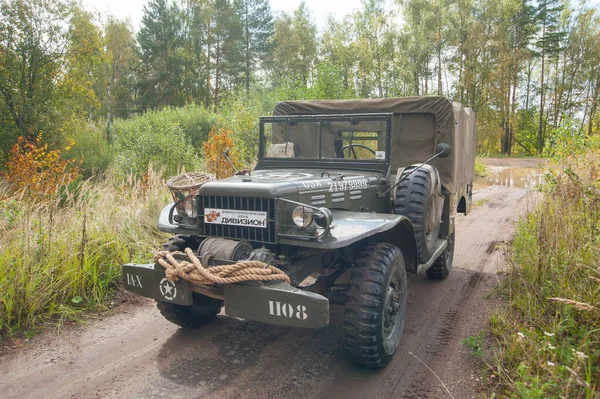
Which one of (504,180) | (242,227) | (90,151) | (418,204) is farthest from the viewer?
(504,180)

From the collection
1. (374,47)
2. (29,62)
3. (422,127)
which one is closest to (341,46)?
(374,47)

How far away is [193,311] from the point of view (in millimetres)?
4129

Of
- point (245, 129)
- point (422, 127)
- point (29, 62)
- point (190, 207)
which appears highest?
point (29, 62)

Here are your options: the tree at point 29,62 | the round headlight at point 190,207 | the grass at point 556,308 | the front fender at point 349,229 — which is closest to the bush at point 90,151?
the tree at point 29,62

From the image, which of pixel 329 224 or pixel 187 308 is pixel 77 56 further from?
pixel 329 224

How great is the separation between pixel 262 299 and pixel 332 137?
2.38 metres

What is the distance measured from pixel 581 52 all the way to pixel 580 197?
31.1 meters

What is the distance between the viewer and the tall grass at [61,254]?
427 cm

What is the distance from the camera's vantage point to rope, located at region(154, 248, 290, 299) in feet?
10.0

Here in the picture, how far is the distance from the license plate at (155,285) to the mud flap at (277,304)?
1.28 feet

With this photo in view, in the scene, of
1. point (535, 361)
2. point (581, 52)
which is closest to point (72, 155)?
point (535, 361)

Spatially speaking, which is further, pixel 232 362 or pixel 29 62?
pixel 29 62

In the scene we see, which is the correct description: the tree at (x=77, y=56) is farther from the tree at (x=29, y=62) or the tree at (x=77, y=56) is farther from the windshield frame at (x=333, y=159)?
the windshield frame at (x=333, y=159)

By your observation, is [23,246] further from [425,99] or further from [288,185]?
[425,99]
